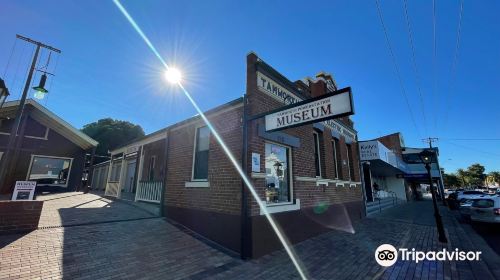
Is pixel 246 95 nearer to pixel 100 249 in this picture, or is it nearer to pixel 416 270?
pixel 100 249

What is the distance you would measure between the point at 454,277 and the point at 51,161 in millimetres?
20160

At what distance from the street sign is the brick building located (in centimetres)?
95

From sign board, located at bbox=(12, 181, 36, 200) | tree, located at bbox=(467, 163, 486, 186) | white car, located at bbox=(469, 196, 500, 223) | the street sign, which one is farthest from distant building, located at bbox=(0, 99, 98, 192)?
tree, located at bbox=(467, 163, 486, 186)

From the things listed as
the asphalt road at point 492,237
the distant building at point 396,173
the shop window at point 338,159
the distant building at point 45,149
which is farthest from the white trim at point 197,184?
the distant building at point 396,173

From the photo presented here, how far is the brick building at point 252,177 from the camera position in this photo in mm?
6262

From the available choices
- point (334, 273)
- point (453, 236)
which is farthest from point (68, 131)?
point (453, 236)

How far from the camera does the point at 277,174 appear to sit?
732 centimetres

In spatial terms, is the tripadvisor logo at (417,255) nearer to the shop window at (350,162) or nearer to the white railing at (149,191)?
the shop window at (350,162)

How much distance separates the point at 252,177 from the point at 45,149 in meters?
15.5

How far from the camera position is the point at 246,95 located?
6738 millimetres

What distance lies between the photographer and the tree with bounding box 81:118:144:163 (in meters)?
32.2

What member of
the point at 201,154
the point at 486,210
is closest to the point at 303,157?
the point at 201,154

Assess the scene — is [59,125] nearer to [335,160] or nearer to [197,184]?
[197,184]

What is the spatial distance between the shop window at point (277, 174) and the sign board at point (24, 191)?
6393 millimetres
